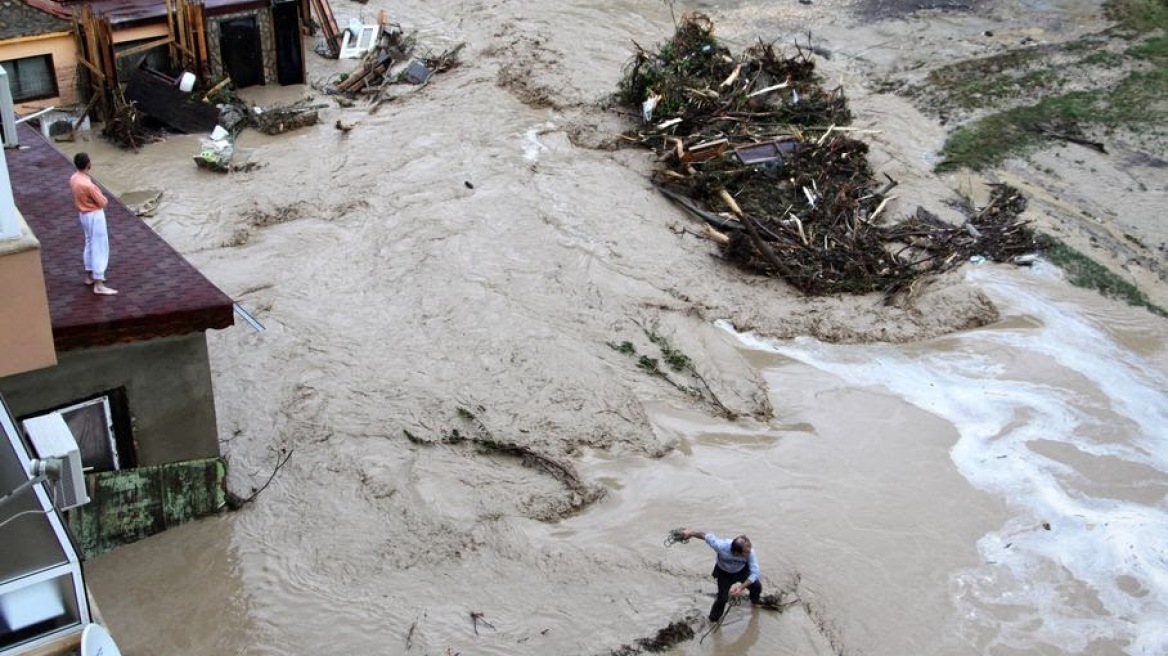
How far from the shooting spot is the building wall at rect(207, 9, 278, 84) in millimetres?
20406

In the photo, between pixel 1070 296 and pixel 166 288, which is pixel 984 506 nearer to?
pixel 1070 296

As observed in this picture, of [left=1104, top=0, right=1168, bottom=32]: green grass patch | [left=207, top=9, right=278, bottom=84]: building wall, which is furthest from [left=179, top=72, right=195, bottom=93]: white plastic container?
[left=1104, top=0, right=1168, bottom=32]: green grass patch

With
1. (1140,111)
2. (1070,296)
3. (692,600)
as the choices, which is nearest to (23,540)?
(692,600)

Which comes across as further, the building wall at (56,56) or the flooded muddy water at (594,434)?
the building wall at (56,56)

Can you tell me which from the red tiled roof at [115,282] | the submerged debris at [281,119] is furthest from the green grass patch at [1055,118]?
the red tiled roof at [115,282]

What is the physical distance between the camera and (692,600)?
9.98m

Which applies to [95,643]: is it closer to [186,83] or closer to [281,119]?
[281,119]

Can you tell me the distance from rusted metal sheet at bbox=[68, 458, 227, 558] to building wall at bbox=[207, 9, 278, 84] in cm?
1267

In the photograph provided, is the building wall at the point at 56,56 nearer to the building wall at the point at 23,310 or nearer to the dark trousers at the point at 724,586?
the building wall at the point at 23,310

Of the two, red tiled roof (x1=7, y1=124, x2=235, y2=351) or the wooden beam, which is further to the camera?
the wooden beam

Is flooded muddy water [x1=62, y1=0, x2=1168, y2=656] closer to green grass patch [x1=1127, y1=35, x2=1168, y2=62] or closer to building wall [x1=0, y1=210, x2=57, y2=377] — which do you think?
building wall [x1=0, y1=210, x2=57, y2=377]

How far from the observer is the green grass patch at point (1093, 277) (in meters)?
15.7

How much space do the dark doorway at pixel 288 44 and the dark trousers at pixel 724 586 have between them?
1598 centimetres

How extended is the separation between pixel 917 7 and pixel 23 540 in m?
24.8
